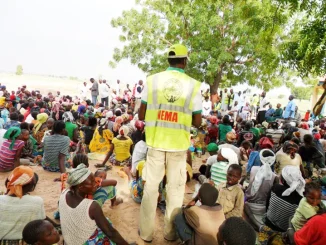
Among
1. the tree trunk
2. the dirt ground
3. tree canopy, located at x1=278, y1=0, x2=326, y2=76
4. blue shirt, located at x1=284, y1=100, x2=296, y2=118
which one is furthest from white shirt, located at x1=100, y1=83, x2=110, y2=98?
tree canopy, located at x1=278, y1=0, x2=326, y2=76

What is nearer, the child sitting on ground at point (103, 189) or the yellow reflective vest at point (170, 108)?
the yellow reflective vest at point (170, 108)

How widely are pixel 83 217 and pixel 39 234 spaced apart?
386mm

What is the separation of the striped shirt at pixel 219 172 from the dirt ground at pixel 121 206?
33.3 inches

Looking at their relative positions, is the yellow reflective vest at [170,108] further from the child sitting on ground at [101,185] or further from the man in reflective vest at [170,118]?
the child sitting on ground at [101,185]

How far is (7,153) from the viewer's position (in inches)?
199

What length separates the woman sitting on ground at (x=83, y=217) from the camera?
240 cm

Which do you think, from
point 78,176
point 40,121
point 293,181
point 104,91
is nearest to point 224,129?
point 293,181

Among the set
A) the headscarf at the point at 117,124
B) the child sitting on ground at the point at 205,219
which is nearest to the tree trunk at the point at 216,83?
the headscarf at the point at 117,124

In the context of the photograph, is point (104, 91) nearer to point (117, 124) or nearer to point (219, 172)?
point (117, 124)

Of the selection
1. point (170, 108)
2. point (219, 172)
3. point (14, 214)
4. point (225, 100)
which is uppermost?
point (170, 108)

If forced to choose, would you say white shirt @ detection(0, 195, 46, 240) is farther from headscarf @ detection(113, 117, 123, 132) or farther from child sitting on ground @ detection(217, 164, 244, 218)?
headscarf @ detection(113, 117, 123, 132)

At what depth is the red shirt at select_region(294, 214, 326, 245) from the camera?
2.37m

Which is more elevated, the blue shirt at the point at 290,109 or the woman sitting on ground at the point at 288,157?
the blue shirt at the point at 290,109

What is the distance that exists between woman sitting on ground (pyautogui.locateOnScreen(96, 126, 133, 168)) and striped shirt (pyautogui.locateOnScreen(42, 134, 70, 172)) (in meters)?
0.87
